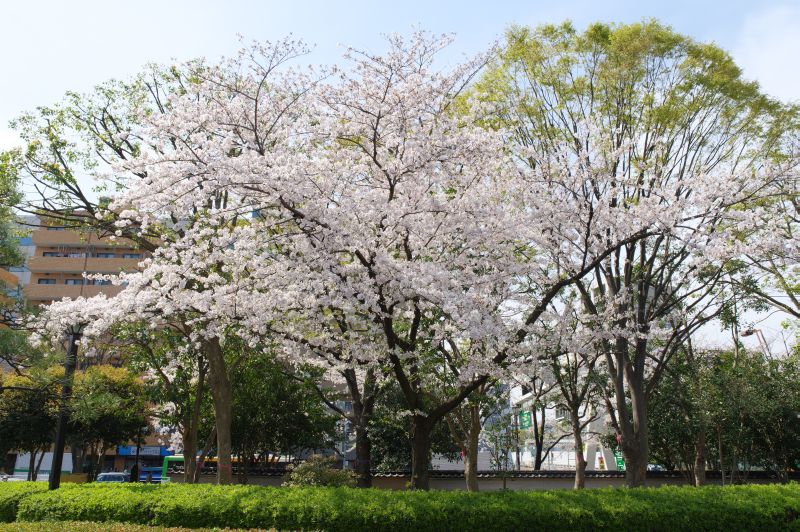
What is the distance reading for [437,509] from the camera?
917cm

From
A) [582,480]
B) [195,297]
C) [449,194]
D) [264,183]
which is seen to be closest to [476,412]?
[582,480]

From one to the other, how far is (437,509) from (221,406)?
700 cm

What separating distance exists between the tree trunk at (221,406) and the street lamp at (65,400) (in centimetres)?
276

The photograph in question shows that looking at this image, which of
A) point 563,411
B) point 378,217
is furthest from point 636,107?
point 563,411

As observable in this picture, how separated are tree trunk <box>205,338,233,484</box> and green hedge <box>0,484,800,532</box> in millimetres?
3158

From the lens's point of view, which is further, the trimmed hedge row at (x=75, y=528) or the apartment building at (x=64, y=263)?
the apartment building at (x=64, y=263)

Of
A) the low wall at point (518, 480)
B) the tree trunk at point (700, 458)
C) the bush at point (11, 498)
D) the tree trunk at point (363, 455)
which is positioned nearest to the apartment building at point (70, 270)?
the low wall at point (518, 480)

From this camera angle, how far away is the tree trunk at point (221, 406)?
1416 cm

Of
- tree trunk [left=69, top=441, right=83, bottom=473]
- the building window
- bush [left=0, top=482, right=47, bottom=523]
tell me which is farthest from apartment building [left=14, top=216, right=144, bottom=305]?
bush [left=0, top=482, right=47, bottom=523]

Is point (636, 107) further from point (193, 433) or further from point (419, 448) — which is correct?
point (193, 433)

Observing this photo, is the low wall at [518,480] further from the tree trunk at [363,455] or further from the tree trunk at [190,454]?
the tree trunk at [363,455]

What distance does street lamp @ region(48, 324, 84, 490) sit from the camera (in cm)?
1161

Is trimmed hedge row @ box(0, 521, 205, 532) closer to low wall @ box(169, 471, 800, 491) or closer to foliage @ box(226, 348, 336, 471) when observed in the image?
foliage @ box(226, 348, 336, 471)

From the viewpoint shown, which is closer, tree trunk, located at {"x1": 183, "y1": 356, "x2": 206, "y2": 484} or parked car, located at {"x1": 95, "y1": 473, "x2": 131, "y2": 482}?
tree trunk, located at {"x1": 183, "y1": 356, "x2": 206, "y2": 484}
